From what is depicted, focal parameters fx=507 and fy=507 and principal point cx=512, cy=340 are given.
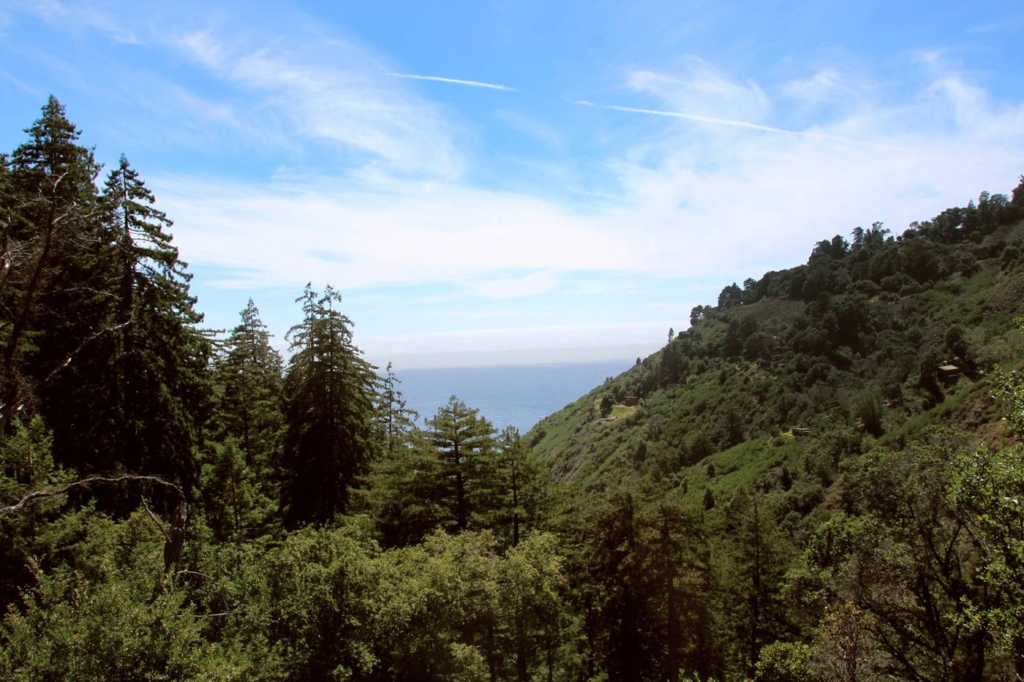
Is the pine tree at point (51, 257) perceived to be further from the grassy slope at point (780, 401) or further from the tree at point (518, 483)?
the grassy slope at point (780, 401)

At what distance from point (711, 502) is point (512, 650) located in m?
73.1

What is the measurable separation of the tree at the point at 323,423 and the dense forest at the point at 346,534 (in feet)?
0.41

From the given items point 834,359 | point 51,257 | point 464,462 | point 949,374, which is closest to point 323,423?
point 464,462

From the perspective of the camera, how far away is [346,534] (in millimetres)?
15812

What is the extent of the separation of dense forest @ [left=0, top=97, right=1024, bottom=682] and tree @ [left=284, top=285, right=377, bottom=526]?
0.41ft

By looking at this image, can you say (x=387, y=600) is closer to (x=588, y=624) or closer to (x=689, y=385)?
(x=588, y=624)

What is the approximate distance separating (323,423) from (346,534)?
9.57 metres

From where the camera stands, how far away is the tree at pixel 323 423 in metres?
23.9

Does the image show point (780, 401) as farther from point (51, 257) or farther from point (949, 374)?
point (51, 257)

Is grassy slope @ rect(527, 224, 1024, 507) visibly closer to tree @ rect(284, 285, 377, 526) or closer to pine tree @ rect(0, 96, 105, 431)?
tree @ rect(284, 285, 377, 526)

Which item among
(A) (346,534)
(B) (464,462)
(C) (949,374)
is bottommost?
(A) (346,534)

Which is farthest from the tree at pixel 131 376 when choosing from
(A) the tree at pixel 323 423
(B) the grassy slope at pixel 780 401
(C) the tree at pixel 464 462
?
(B) the grassy slope at pixel 780 401

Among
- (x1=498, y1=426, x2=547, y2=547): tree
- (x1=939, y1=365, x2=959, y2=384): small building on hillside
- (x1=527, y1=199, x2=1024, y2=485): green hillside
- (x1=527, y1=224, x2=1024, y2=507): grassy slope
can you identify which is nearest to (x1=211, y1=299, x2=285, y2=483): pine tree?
(x1=498, y1=426, x2=547, y2=547): tree

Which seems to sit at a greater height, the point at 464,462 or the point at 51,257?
the point at 51,257
